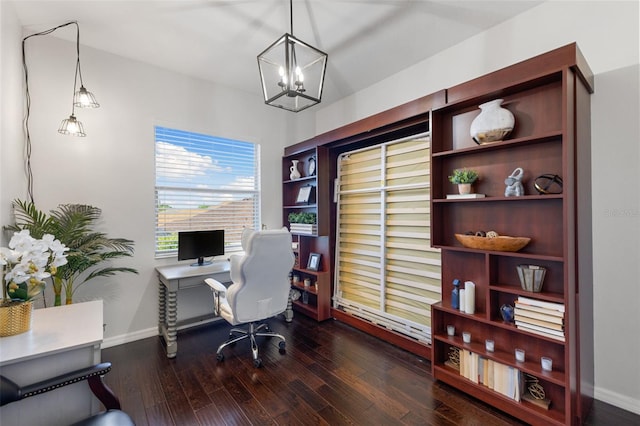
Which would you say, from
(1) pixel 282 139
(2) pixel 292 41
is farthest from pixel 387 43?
(1) pixel 282 139

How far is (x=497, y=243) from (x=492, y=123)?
84 centimetres

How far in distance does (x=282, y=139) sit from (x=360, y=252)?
81.6 inches

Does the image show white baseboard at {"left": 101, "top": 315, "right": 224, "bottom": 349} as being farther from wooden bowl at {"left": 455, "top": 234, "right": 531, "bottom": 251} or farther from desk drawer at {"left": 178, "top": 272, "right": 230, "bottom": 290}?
wooden bowl at {"left": 455, "top": 234, "right": 531, "bottom": 251}

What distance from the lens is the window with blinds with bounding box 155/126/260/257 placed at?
10.5ft

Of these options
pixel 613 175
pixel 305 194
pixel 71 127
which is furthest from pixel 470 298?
pixel 71 127

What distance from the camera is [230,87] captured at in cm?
363

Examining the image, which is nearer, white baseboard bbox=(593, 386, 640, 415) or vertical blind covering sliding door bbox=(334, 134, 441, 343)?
white baseboard bbox=(593, 386, 640, 415)

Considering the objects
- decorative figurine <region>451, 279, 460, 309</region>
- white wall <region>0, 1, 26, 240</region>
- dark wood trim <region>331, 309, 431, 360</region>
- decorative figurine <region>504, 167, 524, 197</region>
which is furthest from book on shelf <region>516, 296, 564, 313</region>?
white wall <region>0, 1, 26, 240</region>

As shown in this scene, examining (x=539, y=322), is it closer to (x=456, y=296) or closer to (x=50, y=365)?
(x=456, y=296)

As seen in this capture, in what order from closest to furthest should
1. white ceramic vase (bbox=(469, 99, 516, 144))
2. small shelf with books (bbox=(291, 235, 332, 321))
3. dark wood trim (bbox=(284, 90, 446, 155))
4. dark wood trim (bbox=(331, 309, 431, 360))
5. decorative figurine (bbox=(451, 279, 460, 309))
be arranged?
white ceramic vase (bbox=(469, 99, 516, 144))
decorative figurine (bbox=(451, 279, 460, 309))
dark wood trim (bbox=(284, 90, 446, 155))
dark wood trim (bbox=(331, 309, 431, 360))
small shelf with books (bbox=(291, 235, 332, 321))

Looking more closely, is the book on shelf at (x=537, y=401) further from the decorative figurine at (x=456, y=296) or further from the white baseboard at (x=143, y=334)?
the white baseboard at (x=143, y=334)

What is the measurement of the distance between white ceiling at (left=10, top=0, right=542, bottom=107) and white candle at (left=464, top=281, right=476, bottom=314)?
220 centimetres

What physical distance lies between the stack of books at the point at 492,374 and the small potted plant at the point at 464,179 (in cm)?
122

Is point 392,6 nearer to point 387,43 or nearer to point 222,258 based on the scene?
point 387,43
